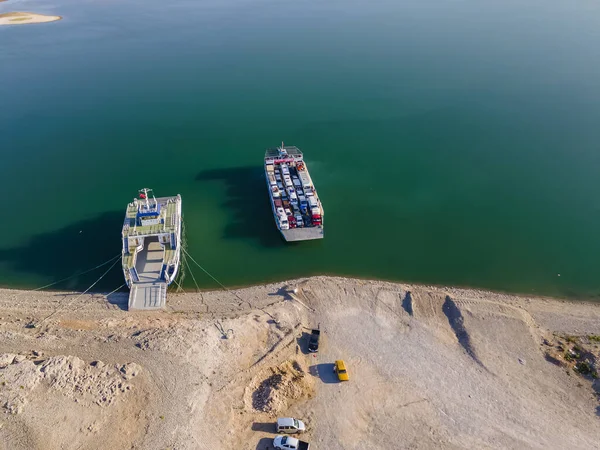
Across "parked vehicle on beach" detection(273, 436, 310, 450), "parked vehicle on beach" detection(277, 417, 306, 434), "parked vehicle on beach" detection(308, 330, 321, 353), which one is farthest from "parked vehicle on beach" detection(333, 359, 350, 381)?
"parked vehicle on beach" detection(273, 436, 310, 450)

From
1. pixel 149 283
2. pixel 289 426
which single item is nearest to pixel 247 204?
pixel 149 283

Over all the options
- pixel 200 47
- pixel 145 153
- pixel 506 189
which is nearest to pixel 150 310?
pixel 145 153

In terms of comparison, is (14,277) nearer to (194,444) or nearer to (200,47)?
(194,444)

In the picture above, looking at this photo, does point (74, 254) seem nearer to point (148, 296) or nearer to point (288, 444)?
point (148, 296)

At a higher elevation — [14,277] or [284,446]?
[14,277]

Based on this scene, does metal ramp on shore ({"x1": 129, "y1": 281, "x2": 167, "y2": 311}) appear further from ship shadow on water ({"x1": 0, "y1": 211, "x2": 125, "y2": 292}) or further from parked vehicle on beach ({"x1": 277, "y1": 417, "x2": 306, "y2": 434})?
parked vehicle on beach ({"x1": 277, "y1": 417, "x2": 306, "y2": 434})

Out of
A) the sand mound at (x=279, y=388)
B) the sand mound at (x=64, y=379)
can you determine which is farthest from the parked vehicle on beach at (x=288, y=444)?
the sand mound at (x=64, y=379)
